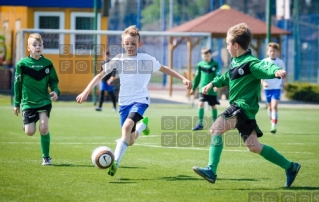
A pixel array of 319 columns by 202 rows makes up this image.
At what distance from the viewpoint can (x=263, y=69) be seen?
765cm

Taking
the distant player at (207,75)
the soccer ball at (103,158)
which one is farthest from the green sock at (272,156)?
the distant player at (207,75)

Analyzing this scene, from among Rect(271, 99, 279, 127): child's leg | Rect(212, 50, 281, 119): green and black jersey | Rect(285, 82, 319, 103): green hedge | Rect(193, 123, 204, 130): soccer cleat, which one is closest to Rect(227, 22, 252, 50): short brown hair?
Rect(212, 50, 281, 119): green and black jersey

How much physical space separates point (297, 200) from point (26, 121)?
4.27 meters

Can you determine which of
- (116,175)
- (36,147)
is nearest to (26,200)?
(116,175)

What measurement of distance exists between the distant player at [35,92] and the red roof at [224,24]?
18336 millimetres

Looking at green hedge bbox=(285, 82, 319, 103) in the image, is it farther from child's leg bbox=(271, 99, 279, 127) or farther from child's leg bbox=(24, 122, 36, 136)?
child's leg bbox=(24, 122, 36, 136)

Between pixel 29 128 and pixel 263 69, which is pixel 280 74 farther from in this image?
pixel 29 128

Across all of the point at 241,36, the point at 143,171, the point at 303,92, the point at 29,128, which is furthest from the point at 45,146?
the point at 303,92

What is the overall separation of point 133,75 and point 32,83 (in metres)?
1.65

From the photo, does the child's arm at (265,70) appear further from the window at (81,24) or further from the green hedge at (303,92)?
the green hedge at (303,92)

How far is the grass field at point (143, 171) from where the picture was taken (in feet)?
24.0

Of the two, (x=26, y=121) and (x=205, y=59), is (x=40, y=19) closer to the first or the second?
(x=205, y=59)

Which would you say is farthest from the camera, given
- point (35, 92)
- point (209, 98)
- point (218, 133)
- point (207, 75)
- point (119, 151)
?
point (207, 75)

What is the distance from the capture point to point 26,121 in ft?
31.3
